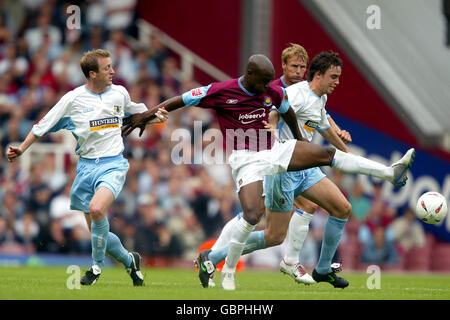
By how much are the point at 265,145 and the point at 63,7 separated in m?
11.0

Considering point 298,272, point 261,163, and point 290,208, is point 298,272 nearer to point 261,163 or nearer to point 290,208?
point 290,208

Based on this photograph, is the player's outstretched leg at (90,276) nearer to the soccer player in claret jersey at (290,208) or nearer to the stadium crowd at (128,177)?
the soccer player in claret jersey at (290,208)

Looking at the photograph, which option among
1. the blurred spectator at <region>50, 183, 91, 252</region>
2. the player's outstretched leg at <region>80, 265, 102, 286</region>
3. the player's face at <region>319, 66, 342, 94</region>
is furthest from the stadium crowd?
the player's face at <region>319, 66, 342, 94</region>

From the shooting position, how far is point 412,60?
17.9 m

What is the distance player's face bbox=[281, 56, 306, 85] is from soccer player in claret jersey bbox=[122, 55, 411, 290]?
92 centimetres

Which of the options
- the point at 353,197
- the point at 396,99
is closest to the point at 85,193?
the point at 353,197

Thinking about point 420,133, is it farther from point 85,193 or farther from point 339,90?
point 85,193

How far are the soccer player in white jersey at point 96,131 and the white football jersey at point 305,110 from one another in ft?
4.78

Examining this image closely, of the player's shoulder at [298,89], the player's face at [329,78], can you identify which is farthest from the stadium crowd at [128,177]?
the player's face at [329,78]

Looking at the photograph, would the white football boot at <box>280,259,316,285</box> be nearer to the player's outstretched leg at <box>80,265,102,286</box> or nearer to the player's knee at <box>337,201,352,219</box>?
the player's knee at <box>337,201,352,219</box>

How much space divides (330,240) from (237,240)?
1397 millimetres

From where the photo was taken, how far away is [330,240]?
8898 mm

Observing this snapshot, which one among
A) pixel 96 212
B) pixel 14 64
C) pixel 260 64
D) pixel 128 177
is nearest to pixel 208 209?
pixel 128 177

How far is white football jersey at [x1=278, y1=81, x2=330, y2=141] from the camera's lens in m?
8.92
